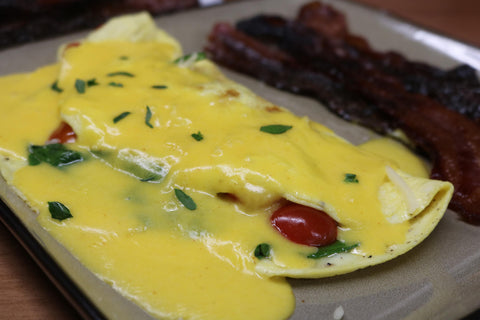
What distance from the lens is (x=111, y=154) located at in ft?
10.1

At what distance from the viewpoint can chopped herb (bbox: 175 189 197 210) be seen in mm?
2818

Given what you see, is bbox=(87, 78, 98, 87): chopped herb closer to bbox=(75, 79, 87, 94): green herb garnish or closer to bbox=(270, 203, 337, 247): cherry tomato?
bbox=(75, 79, 87, 94): green herb garnish

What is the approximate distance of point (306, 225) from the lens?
268 cm

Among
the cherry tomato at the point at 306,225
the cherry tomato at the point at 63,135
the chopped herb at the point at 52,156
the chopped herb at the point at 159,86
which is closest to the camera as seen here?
the cherry tomato at the point at 306,225

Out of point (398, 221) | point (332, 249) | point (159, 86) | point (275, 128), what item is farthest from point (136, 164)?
point (398, 221)

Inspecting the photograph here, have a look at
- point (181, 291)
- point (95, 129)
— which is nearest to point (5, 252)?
point (95, 129)

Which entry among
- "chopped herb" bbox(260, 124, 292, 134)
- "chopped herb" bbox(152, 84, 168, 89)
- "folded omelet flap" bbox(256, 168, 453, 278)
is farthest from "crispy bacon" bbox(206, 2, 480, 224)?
"chopped herb" bbox(152, 84, 168, 89)

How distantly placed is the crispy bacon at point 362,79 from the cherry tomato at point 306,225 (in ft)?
3.17

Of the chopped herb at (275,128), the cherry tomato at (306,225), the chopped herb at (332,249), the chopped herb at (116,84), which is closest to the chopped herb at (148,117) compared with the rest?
the chopped herb at (116,84)

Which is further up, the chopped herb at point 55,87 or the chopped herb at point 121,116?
the chopped herb at point 121,116

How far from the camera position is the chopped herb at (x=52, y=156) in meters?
3.08

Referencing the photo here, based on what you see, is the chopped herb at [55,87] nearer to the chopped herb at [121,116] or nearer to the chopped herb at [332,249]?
the chopped herb at [121,116]

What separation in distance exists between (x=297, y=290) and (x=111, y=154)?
1.32 m

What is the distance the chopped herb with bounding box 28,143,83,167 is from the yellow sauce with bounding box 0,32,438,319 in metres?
0.05
